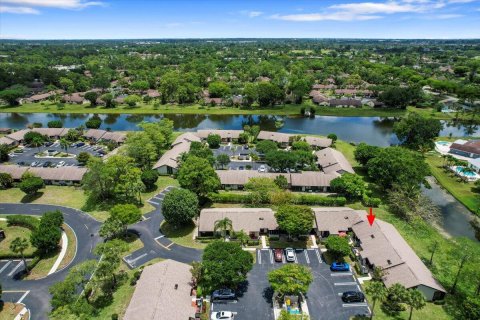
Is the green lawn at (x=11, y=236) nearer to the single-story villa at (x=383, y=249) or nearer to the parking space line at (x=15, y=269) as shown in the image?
the parking space line at (x=15, y=269)

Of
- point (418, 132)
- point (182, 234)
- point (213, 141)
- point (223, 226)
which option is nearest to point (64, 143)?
point (213, 141)

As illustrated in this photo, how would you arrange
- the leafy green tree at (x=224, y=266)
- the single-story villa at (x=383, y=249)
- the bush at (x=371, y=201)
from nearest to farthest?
the leafy green tree at (x=224, y=266), the single-story villa at (x=383, y=249), the bush at (x=371, y=201)

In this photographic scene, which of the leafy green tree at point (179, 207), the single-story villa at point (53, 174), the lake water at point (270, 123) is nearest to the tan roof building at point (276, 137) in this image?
the lake water at point (270, 123)

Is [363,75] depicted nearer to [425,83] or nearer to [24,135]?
[425,83]

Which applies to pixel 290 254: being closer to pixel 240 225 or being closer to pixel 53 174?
pixel 240 225

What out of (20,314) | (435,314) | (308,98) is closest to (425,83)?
(308,98)

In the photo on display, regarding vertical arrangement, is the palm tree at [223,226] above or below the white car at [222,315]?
above
